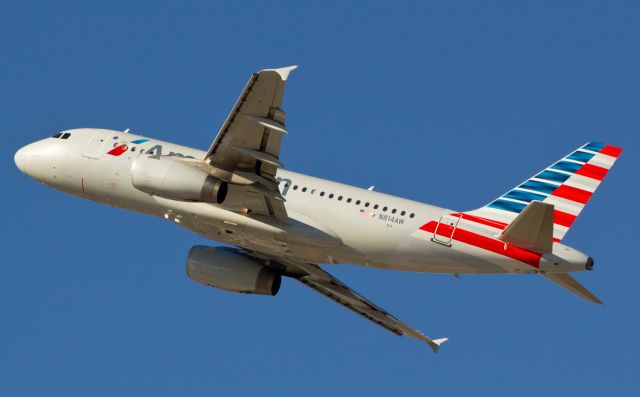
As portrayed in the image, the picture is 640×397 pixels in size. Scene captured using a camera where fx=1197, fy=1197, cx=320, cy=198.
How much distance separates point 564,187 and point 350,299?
479 inches

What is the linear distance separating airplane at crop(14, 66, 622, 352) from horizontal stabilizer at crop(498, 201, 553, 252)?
0.14 feet

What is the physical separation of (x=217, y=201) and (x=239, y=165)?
1.61m

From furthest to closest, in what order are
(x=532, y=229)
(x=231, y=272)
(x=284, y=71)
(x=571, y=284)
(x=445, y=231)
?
1. (x=231, y=272)
2. (x=445, y=231)
3. (x=571, y=284)
4. (x=532, y=229)
5. (x=284, y=71)

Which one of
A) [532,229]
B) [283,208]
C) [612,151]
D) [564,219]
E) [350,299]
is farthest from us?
[350,299]

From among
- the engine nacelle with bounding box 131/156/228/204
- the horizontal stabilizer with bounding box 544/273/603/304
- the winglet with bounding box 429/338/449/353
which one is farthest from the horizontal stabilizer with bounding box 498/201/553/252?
the engine nacelle with bounding box 131/156/228/204

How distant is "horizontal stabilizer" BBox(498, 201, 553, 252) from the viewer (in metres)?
41.2

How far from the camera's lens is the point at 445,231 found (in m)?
45.4

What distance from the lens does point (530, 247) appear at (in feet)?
141

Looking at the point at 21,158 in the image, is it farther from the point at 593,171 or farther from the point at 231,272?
the point at 593,171

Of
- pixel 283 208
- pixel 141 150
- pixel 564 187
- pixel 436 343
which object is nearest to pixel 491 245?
pixel 564 187

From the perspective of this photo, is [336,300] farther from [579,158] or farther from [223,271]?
[579,158]

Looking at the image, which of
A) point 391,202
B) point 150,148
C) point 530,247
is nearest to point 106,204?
point 150,148

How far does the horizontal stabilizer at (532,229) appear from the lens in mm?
41250

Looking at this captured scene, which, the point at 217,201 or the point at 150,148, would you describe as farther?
the point at 150,148
